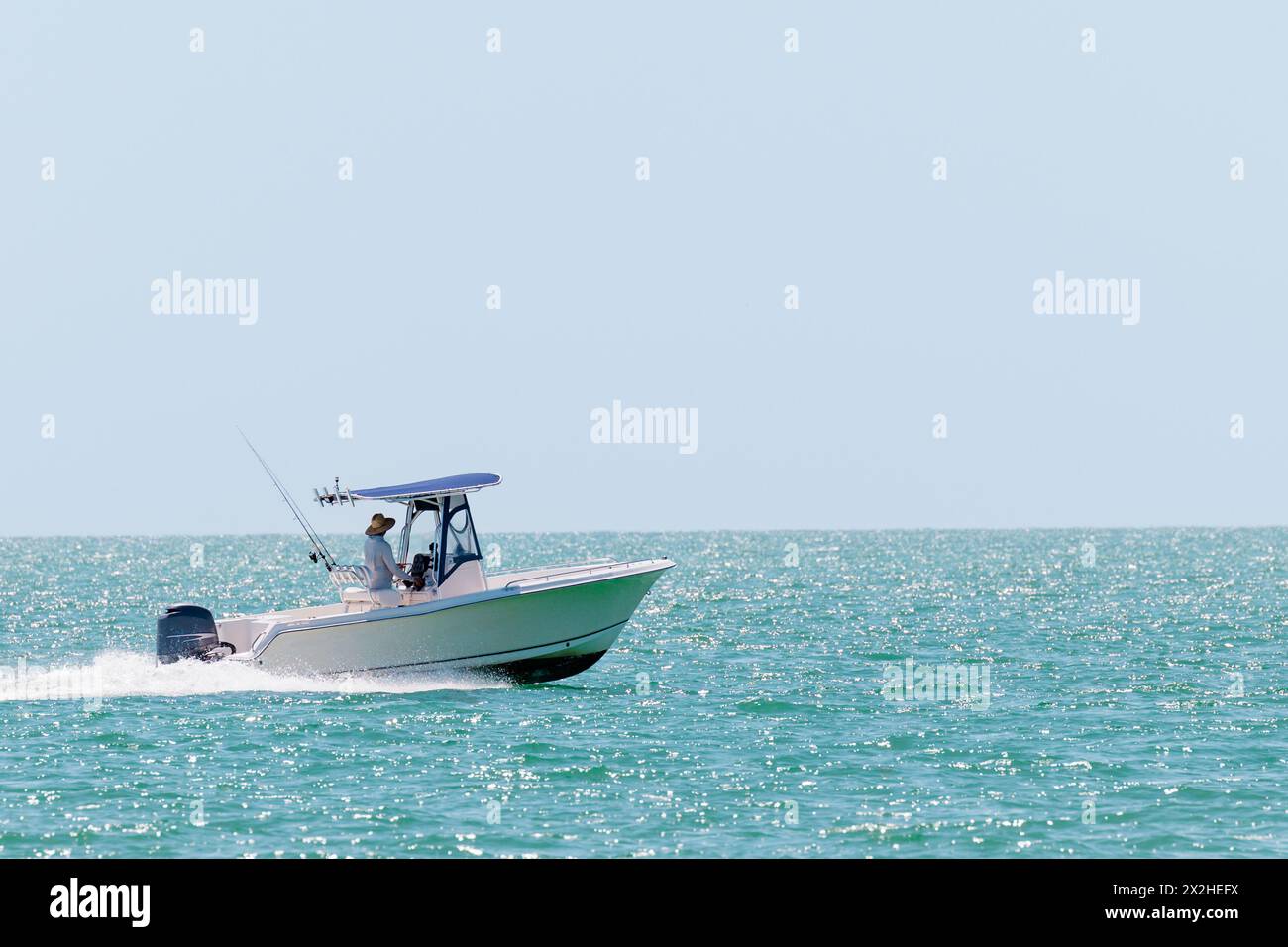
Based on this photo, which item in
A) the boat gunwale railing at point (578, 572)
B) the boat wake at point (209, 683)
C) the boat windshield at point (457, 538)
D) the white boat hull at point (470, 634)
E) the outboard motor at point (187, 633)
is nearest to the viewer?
the white boat hull at point (470, 634)

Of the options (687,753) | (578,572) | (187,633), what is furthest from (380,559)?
(687,753)

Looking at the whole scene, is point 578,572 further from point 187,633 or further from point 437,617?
point 187,633

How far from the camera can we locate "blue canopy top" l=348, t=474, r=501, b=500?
23.6 metres

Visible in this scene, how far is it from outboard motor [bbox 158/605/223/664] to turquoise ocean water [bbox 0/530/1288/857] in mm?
267

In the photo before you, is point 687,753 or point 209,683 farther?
point 209,683

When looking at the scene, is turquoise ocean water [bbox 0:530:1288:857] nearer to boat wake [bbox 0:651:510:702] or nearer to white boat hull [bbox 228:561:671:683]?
boat wake [bbox 0:651:510:702]

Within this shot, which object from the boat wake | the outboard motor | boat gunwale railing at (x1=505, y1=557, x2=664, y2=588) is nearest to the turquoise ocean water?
the boat wake

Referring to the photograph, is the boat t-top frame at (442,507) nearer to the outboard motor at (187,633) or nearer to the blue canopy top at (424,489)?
the blue canopy top at (424,489)

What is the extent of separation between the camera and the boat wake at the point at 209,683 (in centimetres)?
2388

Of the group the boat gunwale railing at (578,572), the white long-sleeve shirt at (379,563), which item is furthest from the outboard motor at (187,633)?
the boat gunwale railing at (578,572)

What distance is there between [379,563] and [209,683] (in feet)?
11.4

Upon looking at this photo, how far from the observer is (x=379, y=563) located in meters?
23.4

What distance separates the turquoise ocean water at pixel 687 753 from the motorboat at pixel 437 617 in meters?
0.41

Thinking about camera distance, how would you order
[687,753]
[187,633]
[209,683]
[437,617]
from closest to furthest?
1. [687,753]
2. [437,617]
3. [187,633]
4. [209,683]
